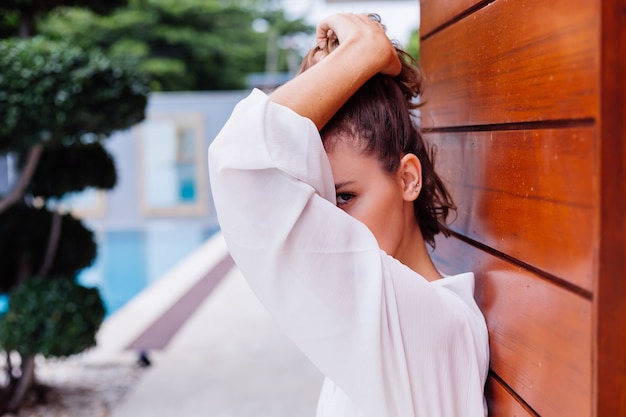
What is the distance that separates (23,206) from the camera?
412cm

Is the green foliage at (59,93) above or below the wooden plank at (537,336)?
above

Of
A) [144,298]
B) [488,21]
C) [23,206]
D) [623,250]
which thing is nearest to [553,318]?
[623,250]

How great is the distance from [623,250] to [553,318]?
146 millimetres

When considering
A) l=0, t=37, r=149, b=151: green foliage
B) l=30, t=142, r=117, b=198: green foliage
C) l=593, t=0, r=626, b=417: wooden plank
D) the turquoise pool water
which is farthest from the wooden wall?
the turquoise pool water

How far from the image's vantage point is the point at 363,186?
0.95 m

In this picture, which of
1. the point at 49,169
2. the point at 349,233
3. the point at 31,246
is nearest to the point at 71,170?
the point at 49,169

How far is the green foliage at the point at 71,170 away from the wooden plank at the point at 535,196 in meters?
3.38

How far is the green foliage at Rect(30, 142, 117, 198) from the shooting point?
4.06 m

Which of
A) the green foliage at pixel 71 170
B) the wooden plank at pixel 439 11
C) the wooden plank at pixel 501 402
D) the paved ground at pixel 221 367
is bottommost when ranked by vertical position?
the paved ground at pixel 221 367

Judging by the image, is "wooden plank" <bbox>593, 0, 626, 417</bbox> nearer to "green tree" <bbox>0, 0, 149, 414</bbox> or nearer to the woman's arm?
the woman's arm

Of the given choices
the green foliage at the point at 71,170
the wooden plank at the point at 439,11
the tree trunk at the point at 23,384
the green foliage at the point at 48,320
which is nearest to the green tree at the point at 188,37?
the green foliage at the point at 71,170

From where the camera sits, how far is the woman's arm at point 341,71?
87cm

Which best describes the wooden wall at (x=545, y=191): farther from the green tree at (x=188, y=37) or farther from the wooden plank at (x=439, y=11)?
the green tree at (x=188, y=37)

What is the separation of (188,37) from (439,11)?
60.3ft
